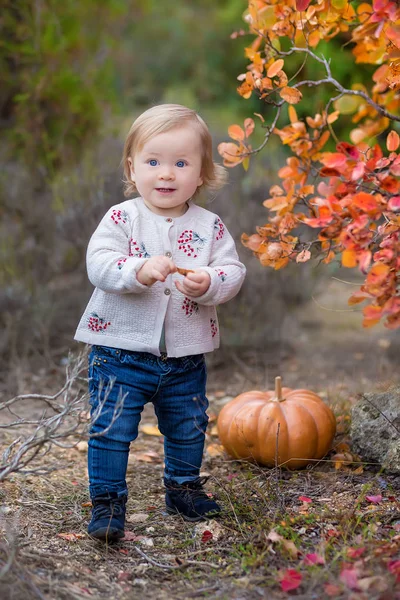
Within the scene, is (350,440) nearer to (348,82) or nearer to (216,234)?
(216,234)

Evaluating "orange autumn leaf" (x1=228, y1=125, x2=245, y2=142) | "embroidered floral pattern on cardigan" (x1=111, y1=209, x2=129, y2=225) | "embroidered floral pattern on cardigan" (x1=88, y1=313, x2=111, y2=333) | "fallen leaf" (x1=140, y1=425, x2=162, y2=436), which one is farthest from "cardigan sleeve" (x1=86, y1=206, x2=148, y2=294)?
"fallen leaf" (x1=140, y1=425, x2=162, y2=436)

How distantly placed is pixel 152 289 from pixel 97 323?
21cm

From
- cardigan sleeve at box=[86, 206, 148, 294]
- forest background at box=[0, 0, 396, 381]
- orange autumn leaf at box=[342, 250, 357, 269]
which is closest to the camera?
orange autumn leaf at box=[342, 250, 357, 269]

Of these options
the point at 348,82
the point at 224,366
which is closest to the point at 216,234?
the point at 224,366

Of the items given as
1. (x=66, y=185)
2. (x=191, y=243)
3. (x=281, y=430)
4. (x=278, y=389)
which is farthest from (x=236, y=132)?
(x=66, y=185)

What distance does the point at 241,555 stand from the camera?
7.55 feet

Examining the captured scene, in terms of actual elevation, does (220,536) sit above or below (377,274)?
below

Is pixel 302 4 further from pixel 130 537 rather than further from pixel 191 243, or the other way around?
pixel 130 537

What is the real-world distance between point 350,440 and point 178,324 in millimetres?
1029

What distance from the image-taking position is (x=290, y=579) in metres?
2.00

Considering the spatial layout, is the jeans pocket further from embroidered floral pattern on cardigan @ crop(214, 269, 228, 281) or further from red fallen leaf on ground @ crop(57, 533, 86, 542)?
red fallen leaf on ground @ crop(57, 533, 86, 542)

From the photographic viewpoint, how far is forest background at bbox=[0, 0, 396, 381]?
4.62m

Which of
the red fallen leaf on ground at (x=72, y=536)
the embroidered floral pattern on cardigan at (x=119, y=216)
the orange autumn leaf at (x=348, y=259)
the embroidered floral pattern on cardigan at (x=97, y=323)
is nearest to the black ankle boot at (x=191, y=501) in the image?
the red fallen leaf on ground at (x=72, y=536)

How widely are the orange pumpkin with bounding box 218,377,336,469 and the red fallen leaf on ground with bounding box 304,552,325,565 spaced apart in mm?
794
